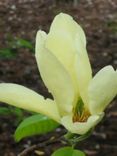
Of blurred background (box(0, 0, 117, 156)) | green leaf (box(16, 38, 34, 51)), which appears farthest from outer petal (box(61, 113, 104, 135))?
green leaf (box(16, 38, 34, 51))

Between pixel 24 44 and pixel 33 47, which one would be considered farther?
pixel 33 47

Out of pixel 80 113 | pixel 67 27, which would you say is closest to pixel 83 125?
pixel 80 113

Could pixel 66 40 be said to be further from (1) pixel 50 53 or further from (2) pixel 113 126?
(2) pixel 113 126

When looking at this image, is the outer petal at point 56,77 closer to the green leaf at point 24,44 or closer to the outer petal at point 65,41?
the outer petal at point 65,41

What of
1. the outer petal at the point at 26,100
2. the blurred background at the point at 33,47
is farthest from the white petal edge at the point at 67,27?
the blurred background at the point at 33,47

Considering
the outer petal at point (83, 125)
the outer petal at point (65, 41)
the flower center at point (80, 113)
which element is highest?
the outer petal at point (65, 41)

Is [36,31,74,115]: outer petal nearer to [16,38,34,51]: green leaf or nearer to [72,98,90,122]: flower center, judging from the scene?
[72,98,90,122]: flower center

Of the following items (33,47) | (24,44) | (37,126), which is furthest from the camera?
(33,47)

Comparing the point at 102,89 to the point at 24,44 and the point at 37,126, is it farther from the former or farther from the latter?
the point at 24,44
